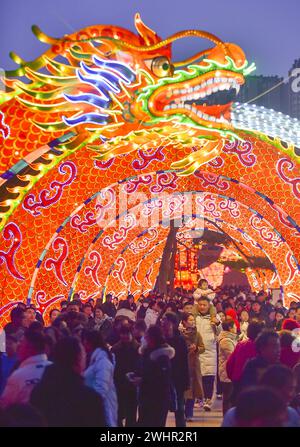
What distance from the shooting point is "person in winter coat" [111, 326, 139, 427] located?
11445 millimetres

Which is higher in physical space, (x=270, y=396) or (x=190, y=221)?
(x=190, y=221)

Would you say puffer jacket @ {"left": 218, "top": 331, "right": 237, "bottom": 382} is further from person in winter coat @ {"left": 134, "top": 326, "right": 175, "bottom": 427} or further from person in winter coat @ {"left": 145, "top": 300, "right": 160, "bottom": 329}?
person in winter coat @ {"left": 145, "top": 300, "right": 160, "bottom": 329}

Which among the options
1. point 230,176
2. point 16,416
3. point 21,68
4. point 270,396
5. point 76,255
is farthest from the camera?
point 76,255

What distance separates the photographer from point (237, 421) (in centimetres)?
582

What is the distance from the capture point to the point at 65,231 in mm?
23406

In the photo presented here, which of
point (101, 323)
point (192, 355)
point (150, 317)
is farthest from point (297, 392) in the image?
point (150, 317)

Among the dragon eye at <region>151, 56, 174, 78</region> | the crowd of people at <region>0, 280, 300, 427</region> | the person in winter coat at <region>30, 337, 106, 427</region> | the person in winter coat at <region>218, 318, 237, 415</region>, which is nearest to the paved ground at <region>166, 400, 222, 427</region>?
the crowd of people at <region>0, 280, 300, 427</region>

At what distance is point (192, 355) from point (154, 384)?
16.1 feet
